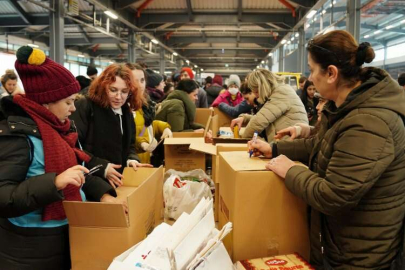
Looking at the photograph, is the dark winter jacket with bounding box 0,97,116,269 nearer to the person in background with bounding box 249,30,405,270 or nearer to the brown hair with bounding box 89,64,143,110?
the brown hair with bounding box 89,64,143,110

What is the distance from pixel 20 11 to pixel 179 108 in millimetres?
5597

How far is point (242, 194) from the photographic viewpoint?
4.46ft

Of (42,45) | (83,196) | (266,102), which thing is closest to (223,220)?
(83,196)

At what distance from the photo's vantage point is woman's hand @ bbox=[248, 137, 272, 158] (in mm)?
1692

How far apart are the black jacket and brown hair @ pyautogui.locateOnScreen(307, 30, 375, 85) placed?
1.17 meters

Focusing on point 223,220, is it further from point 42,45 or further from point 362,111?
point 42,45

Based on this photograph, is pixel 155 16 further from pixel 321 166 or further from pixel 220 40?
pixel 321 166

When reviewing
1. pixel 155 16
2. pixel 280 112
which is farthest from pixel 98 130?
pixel 155 16

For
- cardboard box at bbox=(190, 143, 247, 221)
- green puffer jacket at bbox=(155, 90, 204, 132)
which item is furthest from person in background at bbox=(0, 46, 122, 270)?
green puffer jacket at bbox=(155, 90, 204, 132)

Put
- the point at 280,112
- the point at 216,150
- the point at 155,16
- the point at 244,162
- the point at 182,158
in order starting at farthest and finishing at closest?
the point at 155,16
the point at 182,158
the point at 280,112
the point at 216,150
the point at 244,162

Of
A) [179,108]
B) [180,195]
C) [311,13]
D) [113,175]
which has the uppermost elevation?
[311,13]

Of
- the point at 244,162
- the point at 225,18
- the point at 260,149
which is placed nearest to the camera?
the point at 244,162

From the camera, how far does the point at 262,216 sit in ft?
4.56

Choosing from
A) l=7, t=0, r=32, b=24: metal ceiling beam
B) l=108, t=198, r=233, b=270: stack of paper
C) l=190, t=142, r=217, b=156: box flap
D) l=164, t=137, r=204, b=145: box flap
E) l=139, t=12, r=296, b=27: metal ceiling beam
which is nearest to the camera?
l=108, t=198, r=233, b=270: stack of paper
